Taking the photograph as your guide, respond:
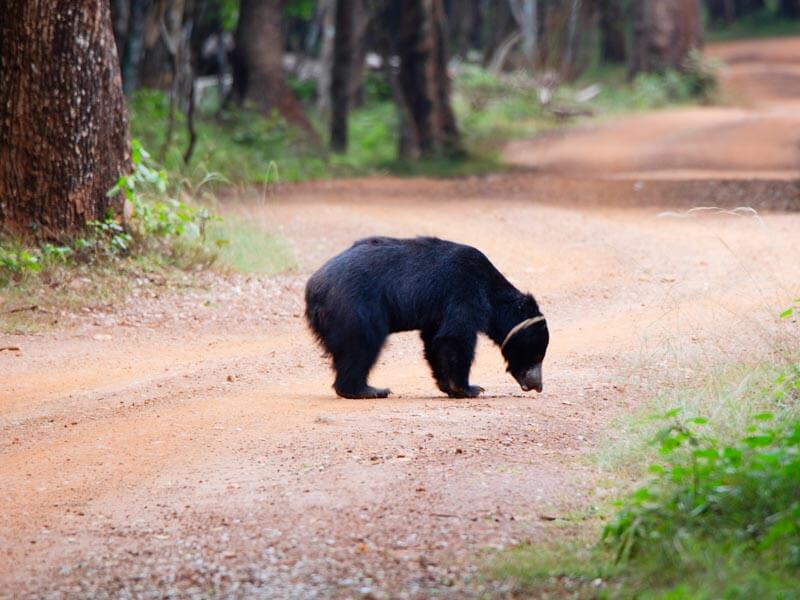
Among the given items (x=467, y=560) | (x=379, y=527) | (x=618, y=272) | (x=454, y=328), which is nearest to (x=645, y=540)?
(x=467, y=560)

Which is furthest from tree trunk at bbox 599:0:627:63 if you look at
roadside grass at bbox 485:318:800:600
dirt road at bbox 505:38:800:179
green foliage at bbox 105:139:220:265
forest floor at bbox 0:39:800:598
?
roadside grass at bbox 485:318:800:600

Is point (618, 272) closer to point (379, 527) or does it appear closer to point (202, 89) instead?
point (379, 527)

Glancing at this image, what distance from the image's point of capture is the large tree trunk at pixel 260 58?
23.0m

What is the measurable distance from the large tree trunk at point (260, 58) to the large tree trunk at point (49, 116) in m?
11.8

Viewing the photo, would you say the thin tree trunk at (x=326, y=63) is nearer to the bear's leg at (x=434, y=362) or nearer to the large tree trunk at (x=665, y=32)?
the large tree trunk at (x=665, y=32)

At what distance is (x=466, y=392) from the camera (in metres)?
7.90

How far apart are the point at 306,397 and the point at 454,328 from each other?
109cm

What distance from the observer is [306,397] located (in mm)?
8047

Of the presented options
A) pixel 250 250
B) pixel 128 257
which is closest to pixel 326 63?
pixel 250 250

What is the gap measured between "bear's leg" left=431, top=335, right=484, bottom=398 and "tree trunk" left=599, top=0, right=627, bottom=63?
35.6 m

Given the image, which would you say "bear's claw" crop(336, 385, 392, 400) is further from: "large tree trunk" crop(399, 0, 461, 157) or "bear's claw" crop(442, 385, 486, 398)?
"large tree trunk" crop(399, 0, 461, 157)

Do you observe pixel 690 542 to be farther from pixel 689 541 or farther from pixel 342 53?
pixel 342 53

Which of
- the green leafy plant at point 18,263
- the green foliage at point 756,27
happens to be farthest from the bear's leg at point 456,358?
the green foliage at point 756,27

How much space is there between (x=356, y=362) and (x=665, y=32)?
84.8ft
